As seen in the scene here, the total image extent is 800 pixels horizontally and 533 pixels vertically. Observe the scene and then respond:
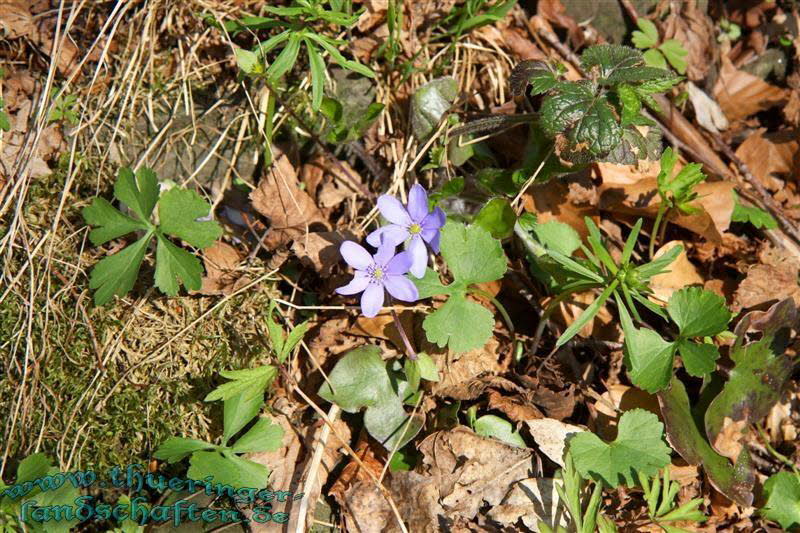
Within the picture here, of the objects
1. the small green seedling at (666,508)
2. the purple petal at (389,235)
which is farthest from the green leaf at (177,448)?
the small green seedling at (666,508)

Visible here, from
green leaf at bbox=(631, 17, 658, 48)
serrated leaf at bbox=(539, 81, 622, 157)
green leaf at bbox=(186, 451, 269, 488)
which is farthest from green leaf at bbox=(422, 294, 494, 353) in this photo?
green leaf at bbox=(631, 17, 658, 48)

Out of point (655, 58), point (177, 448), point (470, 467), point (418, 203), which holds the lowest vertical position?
point (470, 467)

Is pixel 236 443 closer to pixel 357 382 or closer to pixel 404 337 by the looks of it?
pixel 357 382

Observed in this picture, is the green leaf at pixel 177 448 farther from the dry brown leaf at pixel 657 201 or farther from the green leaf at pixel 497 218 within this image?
the dry brown leaf at pixel 657 201

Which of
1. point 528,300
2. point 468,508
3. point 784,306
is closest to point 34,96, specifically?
point 528,300

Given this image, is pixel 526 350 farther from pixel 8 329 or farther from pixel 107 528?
pixel 8 329

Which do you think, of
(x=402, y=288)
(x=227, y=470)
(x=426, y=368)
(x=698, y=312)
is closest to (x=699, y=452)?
(x=698, y=312)
